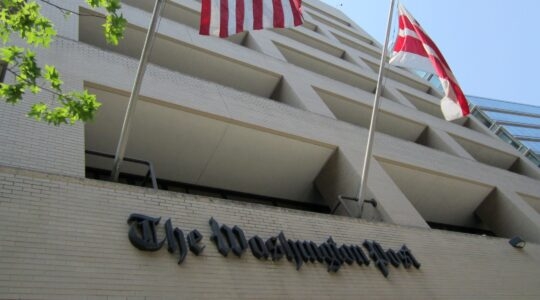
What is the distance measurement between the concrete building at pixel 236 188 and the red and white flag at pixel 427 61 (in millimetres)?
2491

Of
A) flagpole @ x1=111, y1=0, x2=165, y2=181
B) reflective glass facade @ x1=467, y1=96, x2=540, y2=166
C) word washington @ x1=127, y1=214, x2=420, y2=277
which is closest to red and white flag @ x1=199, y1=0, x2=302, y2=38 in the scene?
flagpole @ x1=111, y1=0, x2=165, y2=181

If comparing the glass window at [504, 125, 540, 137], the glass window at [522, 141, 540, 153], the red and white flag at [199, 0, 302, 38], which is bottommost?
the glass window at [522, 141, 540, 153]

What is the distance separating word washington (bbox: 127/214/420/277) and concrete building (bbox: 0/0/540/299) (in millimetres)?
41

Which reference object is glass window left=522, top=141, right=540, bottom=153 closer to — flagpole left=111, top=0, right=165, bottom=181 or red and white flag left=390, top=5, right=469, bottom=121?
red and white flag left=390, top=5, right=469, bottom=121

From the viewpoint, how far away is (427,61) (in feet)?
37.2

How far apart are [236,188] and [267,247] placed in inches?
173

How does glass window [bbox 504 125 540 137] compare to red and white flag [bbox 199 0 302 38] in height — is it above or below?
below

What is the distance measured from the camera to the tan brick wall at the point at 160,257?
5492 mm

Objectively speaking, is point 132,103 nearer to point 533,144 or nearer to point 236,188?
point 236,188

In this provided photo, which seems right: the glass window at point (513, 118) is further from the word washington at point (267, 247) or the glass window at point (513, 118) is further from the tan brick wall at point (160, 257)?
the word washington at point (267, 247)

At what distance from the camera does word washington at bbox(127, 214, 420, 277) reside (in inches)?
259

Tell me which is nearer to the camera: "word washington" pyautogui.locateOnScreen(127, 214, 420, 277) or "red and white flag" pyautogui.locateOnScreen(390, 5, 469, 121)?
"word washington" pyautogui.locateOnScreen(127, 214, 420, 277)

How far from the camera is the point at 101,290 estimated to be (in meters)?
5.55

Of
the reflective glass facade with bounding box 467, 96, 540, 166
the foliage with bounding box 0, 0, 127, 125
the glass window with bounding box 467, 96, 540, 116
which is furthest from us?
the glass window with bounding box 467, 96, 540, 116
